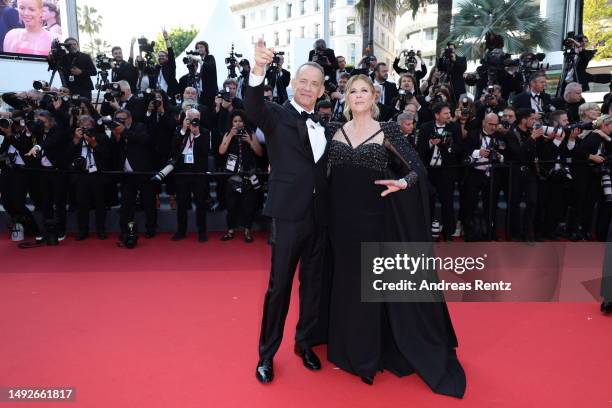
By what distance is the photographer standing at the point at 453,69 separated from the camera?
8.07 m

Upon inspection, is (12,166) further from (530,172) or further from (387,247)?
(530,172)

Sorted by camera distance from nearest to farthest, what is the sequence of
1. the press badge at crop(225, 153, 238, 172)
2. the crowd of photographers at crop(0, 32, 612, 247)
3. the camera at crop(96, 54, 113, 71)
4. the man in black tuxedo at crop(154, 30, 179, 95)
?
the crowd of photographers at crop(0, 32, 612, 247) < the press badge at crop(225, 153, 238, 172) < the camera at crop(96, 54, 113, 71) < the man in black tuxedo at crop(154, 30, 179, 95)

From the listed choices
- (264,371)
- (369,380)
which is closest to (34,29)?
(264,371)

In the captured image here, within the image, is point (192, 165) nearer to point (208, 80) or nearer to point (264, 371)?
point (208, 80)

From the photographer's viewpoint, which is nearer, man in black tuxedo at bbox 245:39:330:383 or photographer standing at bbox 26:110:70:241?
man in black tuxedo at bbox 245:39:330:383

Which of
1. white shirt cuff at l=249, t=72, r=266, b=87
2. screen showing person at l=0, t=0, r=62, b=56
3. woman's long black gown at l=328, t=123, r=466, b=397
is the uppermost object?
screen showing person at l=0, t=0, r=62, b=56

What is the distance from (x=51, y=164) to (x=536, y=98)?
6879 mm

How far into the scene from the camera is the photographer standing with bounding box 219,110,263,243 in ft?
19.5

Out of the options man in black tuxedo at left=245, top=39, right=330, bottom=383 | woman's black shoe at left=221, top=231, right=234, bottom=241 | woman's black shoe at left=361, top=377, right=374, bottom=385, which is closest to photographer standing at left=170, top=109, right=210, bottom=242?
woman's black shoe at left=221, top=231, right=234, bottom=241

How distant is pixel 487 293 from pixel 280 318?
2421 mm

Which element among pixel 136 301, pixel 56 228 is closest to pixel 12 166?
pixel 56 228

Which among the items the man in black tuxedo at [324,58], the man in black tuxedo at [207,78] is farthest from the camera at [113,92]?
the man in black tuxedo at [324,58]

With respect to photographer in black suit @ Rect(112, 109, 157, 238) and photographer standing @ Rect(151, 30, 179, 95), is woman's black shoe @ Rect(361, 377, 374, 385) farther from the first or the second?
photographer standing @ Rect(151, 30, 179, 95)

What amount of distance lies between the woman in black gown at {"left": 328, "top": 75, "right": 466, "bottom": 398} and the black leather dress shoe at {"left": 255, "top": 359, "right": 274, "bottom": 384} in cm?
43
